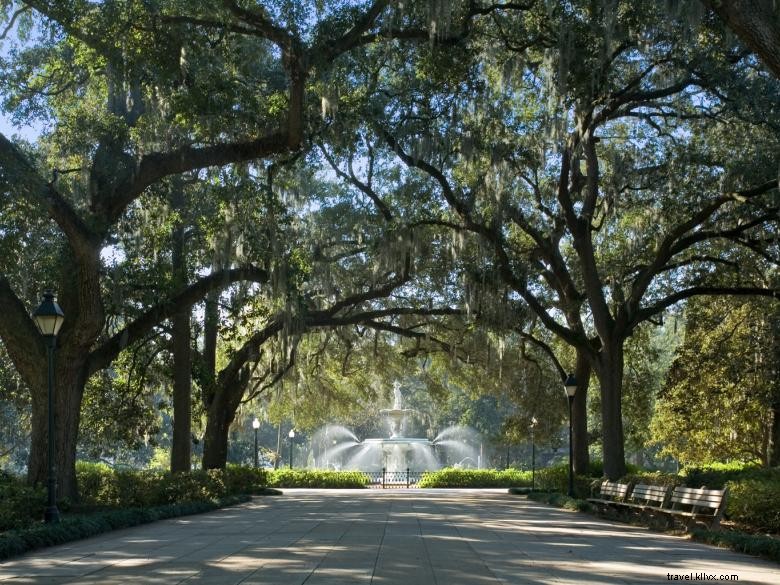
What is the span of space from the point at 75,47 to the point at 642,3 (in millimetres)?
9492

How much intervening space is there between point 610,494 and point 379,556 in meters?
9.94

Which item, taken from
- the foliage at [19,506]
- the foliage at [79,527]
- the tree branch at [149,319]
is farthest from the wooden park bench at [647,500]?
→ the foliage at [19,506]

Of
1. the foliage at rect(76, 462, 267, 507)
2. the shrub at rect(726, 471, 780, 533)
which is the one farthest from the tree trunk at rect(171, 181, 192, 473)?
the shrub at rect(726, 471, 780, 533)

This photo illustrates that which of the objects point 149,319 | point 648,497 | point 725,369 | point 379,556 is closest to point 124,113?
point 149,319

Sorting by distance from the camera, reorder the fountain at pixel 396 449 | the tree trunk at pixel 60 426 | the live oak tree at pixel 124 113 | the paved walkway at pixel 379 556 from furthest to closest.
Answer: the fountain at pixel 396 449, the tree trunk at pixel 60 426, the live oak tree at pixel 124 113, the paved walkway at pixel 379 556

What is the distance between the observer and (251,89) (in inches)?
665

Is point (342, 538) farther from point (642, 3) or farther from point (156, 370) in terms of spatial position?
point (156, 370)

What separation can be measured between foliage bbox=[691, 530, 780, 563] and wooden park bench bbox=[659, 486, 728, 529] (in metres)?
0.33

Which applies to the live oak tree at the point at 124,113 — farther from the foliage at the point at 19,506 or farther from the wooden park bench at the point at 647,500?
the wooden park bench at the point at 647,500

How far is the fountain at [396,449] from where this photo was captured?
48938mm

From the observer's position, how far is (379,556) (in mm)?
9109

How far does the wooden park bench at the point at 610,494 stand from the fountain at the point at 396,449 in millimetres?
23797

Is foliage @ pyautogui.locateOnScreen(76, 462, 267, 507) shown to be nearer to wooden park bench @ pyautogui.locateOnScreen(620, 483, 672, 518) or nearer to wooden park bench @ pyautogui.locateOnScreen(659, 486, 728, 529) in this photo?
wooden park bench @ pyautogui.locateOnScreen(620, 483, 672, 518)

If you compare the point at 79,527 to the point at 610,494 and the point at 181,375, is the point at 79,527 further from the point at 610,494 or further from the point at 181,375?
the point at 610,494
